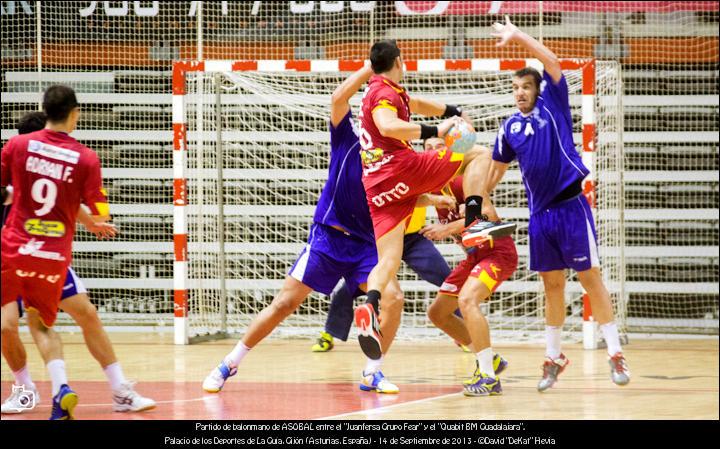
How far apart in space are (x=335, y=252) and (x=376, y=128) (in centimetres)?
119

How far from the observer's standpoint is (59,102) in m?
5.57


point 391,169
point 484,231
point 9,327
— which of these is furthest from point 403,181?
point 9,327

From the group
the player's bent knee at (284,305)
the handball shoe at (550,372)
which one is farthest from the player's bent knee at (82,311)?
the handball shoe at (550,372)

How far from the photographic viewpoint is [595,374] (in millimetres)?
10055

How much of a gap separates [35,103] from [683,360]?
9233 mm

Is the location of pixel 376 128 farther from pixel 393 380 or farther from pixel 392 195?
pixel 393 380

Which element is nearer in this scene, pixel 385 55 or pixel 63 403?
pixel 63 403

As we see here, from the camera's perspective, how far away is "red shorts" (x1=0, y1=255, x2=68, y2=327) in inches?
220

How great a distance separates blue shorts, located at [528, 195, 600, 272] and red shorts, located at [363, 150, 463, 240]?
2.82 ft

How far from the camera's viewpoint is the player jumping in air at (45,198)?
18.2ft

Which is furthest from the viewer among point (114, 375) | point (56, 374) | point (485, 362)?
point (485, 362)

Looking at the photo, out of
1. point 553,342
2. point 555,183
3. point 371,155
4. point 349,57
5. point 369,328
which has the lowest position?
point 553,342
